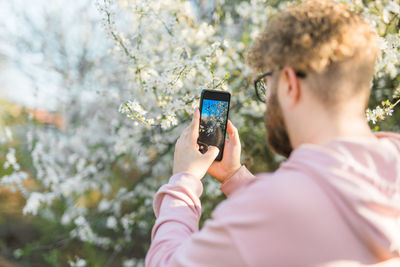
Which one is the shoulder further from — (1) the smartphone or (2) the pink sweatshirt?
(1) the smartphone

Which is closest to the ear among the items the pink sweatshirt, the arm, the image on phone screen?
the pink sweatshirt

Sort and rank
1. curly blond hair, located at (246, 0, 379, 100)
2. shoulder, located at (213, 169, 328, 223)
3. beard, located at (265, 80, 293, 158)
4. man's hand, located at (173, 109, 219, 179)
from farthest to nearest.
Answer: man's hand, located at (173, 109, 219, 179) → beard, located at (265, 80, 293, 158) → curly blond hair, located at (246, 0, 379, 100) → shoulder, located at (213, 169, 328, 223)

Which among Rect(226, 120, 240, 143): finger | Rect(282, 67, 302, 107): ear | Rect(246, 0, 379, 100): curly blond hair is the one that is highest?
Rect(246, 0, 379, 100): curly blond hair

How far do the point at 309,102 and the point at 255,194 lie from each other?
10.5 inches

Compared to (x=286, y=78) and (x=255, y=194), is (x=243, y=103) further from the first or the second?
(x=255, y=194)

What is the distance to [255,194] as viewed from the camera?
671 mm

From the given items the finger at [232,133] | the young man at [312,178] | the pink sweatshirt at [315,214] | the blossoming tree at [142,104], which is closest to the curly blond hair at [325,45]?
the young man at [312,178]

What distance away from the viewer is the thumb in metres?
1.14

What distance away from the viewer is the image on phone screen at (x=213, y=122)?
128 centimetres

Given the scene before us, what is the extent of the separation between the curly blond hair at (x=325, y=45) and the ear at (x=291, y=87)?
0.05 feet

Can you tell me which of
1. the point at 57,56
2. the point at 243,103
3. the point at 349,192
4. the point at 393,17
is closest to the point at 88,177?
the point at 243,103

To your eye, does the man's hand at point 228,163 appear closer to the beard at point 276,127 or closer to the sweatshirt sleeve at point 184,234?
the sweatshirt sleeve at point 184,234

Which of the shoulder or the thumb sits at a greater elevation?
the shoulder

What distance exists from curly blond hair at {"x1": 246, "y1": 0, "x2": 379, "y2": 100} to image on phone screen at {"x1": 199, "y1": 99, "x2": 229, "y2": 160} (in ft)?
1.61
